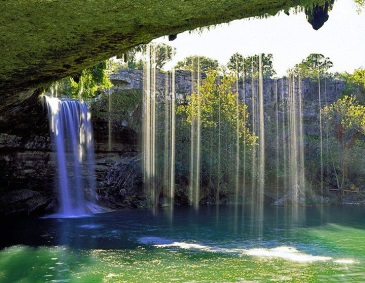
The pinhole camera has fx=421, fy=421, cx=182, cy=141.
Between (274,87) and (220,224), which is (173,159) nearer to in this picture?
(220,224)

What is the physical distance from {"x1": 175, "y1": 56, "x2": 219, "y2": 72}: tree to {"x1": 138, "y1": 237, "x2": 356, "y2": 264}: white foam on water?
25440 millimetres

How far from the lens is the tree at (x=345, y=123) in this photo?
34.1 meters

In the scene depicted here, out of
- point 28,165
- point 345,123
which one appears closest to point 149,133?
point 28,165

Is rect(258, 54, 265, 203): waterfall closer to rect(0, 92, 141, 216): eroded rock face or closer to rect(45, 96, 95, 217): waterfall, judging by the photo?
rect(0, 92, 141, 216): eroded rock face

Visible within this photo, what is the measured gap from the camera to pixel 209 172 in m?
31.2

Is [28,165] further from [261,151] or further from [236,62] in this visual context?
[236,62]

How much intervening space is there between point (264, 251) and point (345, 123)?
25.4 meters

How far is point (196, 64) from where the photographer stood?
3866cm

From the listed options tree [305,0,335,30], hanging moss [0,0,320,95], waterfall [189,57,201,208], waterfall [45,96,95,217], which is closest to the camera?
hanging moss [0,0,320,95]

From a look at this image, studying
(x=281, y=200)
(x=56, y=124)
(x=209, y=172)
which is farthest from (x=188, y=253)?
(x=281, y=200)

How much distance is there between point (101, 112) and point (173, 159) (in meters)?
6.53

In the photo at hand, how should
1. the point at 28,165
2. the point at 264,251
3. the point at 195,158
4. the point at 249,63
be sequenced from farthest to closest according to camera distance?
1. the point at 249,63
2. the point at 195,158
3. the point at 28,165
4. the point at 264,251

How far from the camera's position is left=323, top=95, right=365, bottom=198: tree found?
34125 mm

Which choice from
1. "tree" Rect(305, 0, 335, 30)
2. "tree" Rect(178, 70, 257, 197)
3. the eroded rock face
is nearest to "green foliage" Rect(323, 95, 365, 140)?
"tree" Rect(178, 70, 257, 197)
